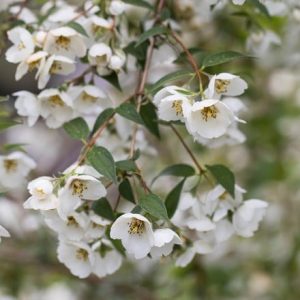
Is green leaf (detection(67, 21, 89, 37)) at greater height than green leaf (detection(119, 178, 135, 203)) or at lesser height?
greater

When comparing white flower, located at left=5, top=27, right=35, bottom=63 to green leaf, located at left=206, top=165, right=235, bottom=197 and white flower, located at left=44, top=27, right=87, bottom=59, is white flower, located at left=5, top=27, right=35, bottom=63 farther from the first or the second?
green leaf, located at left=206, top=165, right=235, bottom=197

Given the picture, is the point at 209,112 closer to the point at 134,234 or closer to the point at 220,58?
the point at 220,58

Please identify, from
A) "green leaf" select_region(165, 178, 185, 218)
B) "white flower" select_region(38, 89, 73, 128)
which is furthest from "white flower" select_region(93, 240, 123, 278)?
"white flower" select_region(38, 89, 73, 128)

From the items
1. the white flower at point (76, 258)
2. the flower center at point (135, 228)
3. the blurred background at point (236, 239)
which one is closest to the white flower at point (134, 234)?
the flower center at point (135, 228)

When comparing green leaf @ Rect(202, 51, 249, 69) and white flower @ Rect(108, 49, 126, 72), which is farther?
white flower @ Rect(108, 49, 126, 72)

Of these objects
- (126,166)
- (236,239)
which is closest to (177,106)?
(126,166)

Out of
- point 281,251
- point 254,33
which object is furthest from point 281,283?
point 254,33

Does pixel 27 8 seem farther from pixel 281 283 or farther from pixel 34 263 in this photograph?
pixel 281 283
